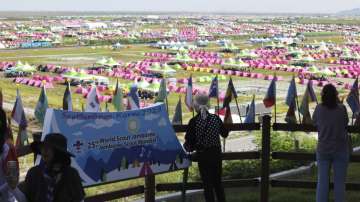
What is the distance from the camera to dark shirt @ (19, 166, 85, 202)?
404cm

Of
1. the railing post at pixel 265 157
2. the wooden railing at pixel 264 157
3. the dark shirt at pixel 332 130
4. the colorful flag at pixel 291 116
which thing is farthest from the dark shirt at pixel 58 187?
the colorful flag at pixel 291 116

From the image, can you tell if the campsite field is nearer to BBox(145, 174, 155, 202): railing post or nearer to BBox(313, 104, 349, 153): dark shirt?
BBox(145, 174, 155, 202): railing post

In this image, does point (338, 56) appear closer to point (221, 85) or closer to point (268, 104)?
point (221, 85)

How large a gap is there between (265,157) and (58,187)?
3.83 meters

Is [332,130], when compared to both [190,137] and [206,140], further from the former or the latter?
[190,137]

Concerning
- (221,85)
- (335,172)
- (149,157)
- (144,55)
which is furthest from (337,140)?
(144,55)

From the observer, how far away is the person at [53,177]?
3986 millimetres

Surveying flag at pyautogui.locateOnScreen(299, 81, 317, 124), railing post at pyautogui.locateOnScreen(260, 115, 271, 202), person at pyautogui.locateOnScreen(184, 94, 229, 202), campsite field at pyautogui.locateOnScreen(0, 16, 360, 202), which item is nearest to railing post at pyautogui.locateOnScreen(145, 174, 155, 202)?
person at pyautogui.locateOnScreen(184, 94, 229, 202)

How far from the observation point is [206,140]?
6.61 metres

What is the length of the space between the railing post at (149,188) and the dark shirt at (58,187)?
108 inches

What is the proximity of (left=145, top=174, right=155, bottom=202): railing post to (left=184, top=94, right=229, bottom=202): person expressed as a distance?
1.74 ft

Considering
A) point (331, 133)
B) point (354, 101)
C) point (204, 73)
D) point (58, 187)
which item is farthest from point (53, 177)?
point (204, 73)

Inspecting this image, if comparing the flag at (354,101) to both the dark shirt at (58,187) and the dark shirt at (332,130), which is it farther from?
the dark shirt at (58,187)

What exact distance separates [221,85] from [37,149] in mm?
47298
